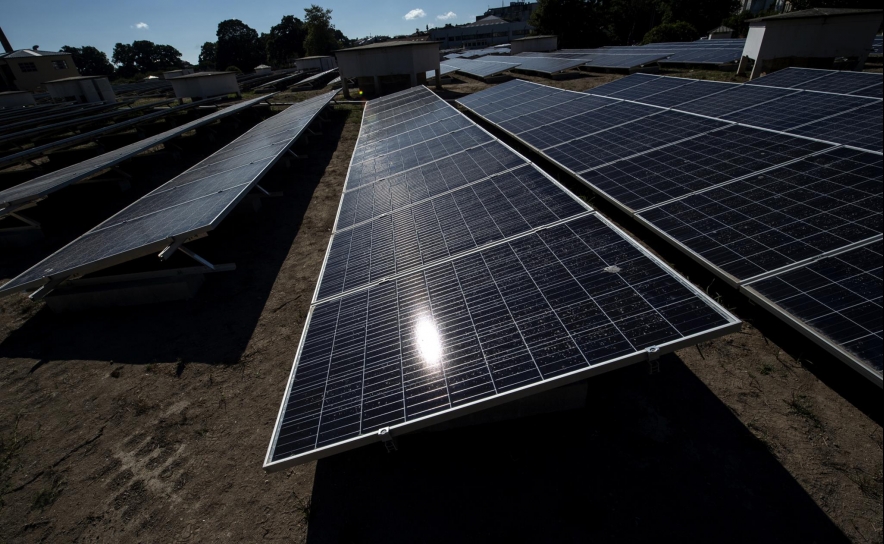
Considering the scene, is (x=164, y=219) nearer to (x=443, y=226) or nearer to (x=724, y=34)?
(x=443, y=226)

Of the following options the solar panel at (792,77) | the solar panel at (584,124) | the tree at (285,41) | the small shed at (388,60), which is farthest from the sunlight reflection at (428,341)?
the tree at (285,41)

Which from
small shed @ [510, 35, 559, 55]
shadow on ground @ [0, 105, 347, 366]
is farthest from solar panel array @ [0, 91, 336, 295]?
small shed @ [510, 35, 559, 55]

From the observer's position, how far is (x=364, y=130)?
74.9 feet

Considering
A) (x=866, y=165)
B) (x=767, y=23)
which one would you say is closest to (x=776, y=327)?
(x=866, y=165)

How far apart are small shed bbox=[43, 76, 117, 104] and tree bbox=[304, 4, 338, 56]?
5450 centimetres

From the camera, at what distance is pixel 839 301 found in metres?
6.11

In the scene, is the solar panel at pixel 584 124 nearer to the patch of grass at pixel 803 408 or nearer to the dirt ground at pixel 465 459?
the dirt ground at pixel 465 459

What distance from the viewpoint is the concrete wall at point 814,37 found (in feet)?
80.2

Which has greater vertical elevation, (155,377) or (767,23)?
(767,23)

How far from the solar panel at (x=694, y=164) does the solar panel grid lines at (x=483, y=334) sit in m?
4.44

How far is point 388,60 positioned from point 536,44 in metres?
35.3

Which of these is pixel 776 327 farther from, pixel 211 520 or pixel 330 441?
pixel 211 520

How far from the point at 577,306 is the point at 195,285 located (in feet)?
39.2

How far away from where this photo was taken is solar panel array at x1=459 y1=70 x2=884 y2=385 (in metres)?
7.27
